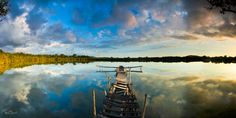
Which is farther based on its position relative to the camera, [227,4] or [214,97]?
[227,4]

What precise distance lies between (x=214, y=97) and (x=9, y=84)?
27.0 metres

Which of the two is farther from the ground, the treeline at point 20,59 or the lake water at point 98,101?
the treeline at point 20,59

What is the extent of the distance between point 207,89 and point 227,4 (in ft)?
41.9

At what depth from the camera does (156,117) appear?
2514 centimetres

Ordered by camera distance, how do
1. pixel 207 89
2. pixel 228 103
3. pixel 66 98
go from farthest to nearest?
pixel 207 89 < pixel 66 98 < pixel 228 103

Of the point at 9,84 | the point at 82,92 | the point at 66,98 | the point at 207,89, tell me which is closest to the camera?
the point at 66,98

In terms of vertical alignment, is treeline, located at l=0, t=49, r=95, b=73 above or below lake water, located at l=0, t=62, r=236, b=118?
above

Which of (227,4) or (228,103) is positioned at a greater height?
(227,4)

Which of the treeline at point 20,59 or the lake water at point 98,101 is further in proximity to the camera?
the treeline at point 20,59

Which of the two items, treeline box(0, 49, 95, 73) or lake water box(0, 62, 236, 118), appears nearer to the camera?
lake water box(0, 62, 236, 118)

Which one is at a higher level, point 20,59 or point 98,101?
point 20,59

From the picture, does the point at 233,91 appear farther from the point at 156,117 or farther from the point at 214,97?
the point at 156,117

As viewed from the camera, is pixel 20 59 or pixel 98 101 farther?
pixel 20 59

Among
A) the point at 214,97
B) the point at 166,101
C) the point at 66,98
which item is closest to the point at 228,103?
the point at 214,97
